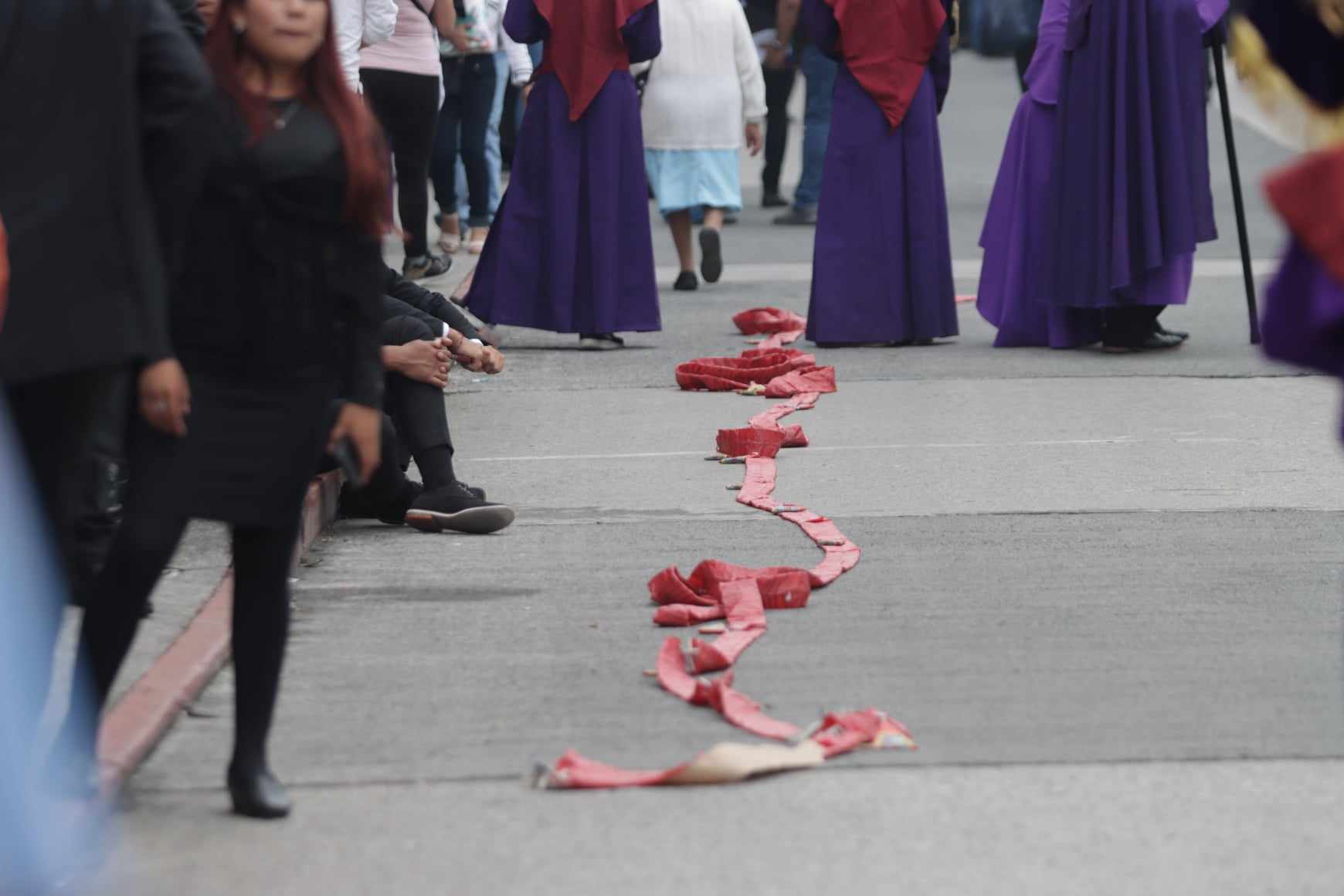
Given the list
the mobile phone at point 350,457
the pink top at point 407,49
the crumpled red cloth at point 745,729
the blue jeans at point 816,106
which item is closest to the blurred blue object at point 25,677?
the mobile phone at point 350,457

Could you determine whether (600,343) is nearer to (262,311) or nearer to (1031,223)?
(1031,223)

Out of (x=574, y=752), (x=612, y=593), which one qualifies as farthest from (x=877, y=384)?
(x=574, y=752)

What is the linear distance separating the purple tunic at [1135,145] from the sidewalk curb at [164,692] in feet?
18.1

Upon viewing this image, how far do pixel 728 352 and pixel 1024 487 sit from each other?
3404mm

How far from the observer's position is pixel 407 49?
37.6ft

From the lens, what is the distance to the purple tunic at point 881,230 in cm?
1070

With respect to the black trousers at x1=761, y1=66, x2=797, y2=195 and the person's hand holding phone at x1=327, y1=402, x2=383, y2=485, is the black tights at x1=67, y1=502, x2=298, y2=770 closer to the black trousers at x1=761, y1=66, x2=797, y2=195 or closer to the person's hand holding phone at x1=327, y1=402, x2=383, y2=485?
the person's hand holding phone at x1=327, y1=402, x2=383, y2=485

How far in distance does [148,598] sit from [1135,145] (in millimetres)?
7034

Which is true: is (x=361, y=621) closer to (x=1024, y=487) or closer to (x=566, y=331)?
(x=1024, y=487)

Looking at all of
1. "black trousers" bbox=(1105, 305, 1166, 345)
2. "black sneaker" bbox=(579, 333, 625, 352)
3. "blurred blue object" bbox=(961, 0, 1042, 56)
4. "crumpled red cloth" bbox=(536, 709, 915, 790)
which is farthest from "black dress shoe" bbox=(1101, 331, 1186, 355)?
"crumpled red cloth" bbox=(536, 709, 915, 790)

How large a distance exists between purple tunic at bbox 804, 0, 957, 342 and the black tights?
6.91 meters

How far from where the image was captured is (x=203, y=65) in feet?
12.5

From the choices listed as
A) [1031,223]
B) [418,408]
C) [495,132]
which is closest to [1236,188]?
[1031,223]

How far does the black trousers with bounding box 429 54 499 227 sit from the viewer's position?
13.4 meters
